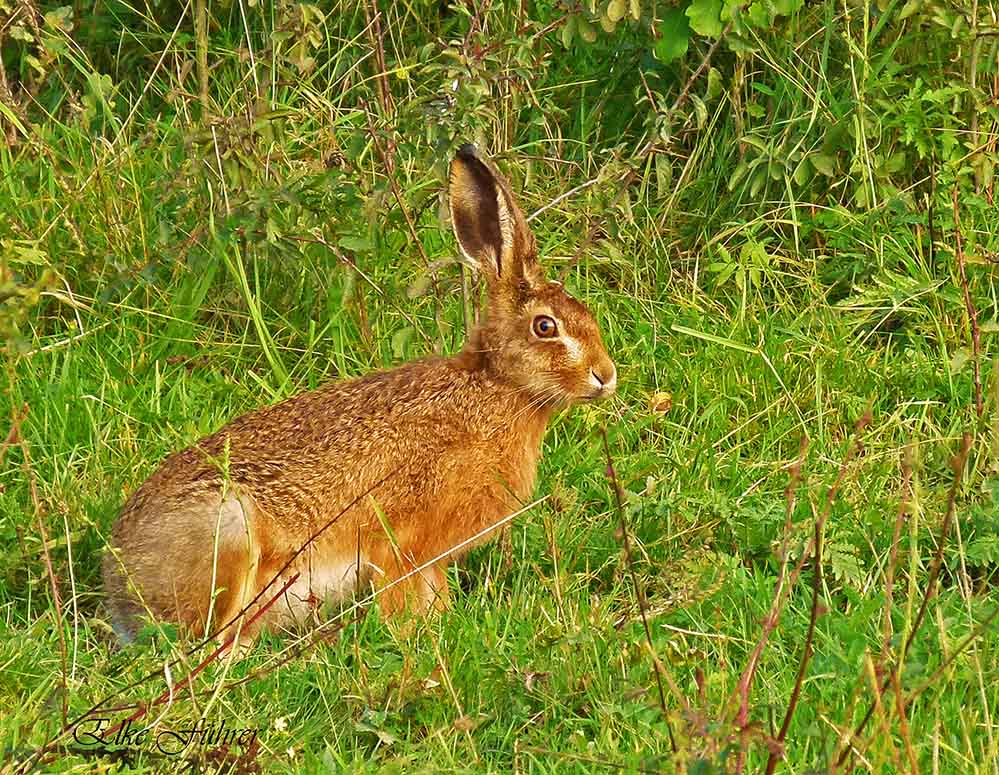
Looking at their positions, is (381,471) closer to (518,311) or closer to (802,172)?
(518,311)

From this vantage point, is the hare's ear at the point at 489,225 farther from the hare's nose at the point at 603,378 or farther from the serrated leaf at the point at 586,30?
the serrated leaf at the point at 586,30

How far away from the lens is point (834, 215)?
6.37 m

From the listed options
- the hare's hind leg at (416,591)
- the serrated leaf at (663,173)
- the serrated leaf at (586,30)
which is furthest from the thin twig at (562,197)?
the hare's hind leg at (416,591)

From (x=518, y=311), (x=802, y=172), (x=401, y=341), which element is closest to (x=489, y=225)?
(x=518, y=311)

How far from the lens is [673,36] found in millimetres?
6090

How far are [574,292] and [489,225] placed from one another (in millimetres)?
880

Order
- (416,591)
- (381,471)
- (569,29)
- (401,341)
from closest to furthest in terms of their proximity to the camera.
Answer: (416,591)
(381,471)
(401,341)
(569,29)

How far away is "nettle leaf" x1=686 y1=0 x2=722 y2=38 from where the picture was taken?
19.4 feet

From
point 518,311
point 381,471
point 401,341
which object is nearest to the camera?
point 381,471

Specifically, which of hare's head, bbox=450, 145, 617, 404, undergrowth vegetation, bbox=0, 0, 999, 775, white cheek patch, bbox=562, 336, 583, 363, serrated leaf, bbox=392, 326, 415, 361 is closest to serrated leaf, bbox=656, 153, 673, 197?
undergrowth vegetation, bbox=0, 0, 999, 775

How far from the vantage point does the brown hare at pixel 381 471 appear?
482 cm

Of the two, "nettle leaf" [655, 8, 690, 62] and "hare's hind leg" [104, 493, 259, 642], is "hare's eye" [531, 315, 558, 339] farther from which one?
"nettle leaf" [655, 8, 690, 62]

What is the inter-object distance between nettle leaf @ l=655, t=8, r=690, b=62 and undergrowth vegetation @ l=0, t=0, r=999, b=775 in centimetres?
Result: 2

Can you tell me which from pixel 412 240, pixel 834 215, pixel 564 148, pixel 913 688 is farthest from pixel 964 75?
pixel 913 688
